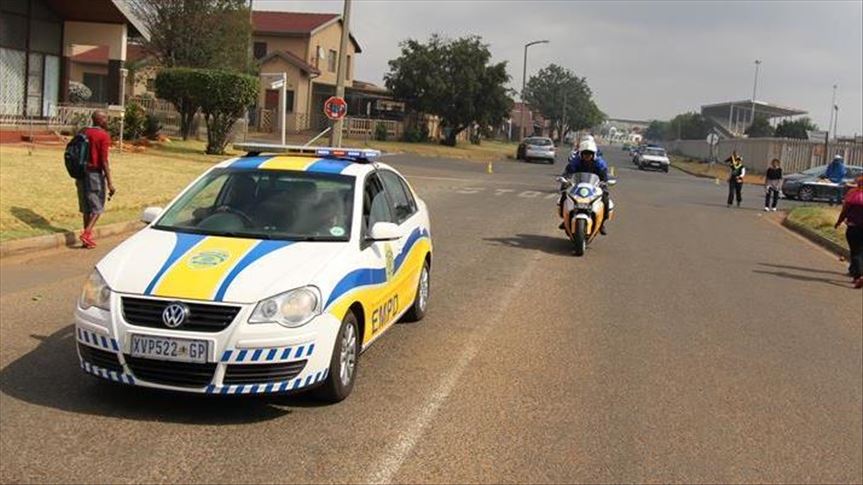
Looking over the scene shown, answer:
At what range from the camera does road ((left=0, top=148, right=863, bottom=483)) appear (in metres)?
4.93

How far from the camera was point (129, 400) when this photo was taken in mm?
5641

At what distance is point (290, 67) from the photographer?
5619cm

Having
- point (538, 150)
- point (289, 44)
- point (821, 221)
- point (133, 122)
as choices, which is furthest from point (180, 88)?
point (289, 44)

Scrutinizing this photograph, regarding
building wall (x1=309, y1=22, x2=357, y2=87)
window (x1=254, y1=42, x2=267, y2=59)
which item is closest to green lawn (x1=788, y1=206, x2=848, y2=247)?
building wall (x1=309, y1=22, x2=357, y2=87)

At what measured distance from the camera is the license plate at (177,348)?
5.11 m

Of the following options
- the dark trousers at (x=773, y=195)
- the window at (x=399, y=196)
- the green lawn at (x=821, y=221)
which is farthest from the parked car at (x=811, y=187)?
the window at (x=399, y=196)

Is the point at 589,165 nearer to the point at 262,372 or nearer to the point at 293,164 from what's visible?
Result: the point at 293,164

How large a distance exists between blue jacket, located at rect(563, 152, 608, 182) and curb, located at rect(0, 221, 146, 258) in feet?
23.0

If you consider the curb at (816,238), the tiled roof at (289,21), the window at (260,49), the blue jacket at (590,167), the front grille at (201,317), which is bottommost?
the curb at (816,238)

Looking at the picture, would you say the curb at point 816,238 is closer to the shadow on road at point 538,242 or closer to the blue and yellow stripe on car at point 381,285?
the shadow on road at point 538,242

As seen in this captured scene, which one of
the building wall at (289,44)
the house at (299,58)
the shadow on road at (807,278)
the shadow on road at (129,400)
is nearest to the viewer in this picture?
the shadow on road at (129,400)

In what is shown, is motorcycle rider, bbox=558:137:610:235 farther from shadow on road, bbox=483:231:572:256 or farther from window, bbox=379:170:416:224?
window, bbox=379:170:416:224

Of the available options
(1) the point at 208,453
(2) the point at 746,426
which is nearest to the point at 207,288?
(1) the point at 208,453

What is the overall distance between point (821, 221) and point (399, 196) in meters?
15.9
